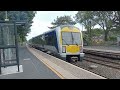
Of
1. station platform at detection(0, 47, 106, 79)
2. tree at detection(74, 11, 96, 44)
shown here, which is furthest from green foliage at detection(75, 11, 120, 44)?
station platform at detection(0, 47, 106, 79)

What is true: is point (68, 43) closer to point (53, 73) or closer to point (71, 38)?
point (71, 38)

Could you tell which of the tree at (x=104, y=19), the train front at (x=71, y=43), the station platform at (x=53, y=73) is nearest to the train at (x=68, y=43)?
the train front at (x=71, y=43)

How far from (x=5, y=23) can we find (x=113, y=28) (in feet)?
211

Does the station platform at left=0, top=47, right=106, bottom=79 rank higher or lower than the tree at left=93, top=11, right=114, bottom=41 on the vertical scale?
lower

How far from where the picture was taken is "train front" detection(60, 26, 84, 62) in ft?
77.4

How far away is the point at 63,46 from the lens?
23531mm

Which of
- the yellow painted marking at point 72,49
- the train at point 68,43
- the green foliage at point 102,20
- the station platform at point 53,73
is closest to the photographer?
the station platform at point 53,73

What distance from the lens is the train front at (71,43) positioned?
77.4 ft

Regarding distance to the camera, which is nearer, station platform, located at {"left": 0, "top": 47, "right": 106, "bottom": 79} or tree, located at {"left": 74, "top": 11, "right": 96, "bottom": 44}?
station platform, located at {"left": 0, "top": 47, "right": 106, "bottom": 79}

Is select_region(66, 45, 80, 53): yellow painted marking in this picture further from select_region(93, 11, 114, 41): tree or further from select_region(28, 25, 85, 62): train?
select_region(93, 11, 114, 41): tree

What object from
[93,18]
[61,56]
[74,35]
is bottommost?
[61,56]

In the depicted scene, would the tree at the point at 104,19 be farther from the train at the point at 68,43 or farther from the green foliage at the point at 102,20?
the train at the point at 68,43
